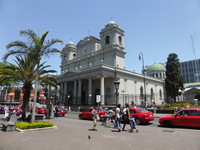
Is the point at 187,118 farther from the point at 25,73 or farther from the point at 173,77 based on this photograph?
the point at 173,77

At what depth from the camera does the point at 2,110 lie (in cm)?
3066

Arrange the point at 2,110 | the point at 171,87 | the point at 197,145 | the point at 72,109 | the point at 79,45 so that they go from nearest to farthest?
the point at 197,145, the point at 2,110, the point at 72,109, the point at 171,87, the point at 79,45

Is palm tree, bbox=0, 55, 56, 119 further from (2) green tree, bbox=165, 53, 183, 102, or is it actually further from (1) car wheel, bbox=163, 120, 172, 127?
(2) green tree, bbox=165, 53, 183, 102

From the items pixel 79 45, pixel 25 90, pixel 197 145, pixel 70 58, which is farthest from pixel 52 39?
pixel 70 58

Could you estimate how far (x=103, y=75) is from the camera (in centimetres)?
3638

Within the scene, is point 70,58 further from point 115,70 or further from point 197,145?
point 197,145

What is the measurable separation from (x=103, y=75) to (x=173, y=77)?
79.6 ft

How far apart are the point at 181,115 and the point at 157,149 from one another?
677 centimetres

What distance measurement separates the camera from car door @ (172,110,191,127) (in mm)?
11310

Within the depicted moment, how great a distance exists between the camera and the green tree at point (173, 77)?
45.9m

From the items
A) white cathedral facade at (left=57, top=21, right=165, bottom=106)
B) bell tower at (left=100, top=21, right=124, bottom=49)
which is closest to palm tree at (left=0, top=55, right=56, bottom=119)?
white cathedral facade at (left=57, top=21, right=165, bottom=106)

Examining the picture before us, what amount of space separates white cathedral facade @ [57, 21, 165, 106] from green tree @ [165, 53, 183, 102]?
6.80m

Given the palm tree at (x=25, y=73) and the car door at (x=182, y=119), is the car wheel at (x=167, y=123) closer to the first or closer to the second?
the car door at (x=182, y=119)

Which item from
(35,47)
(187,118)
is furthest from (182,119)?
(35,47)
